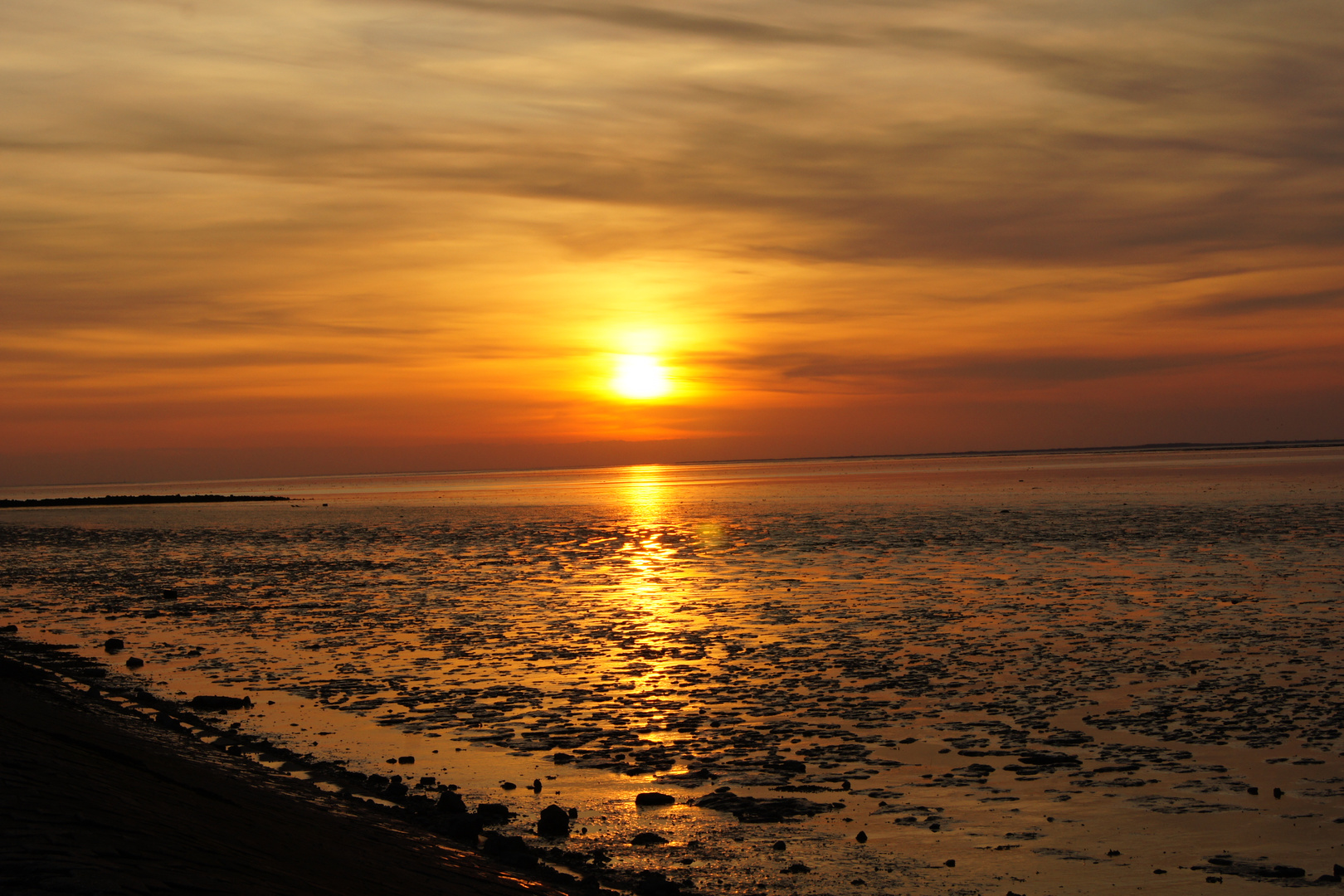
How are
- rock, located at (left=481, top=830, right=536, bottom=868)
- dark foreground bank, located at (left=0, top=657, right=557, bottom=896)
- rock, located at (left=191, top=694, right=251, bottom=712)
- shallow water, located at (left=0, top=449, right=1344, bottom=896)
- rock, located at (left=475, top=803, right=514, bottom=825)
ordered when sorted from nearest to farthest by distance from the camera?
dark foreground bank, located at (left=0, top=657, right=557, bottom=896), rock, located at (left=481, top=830, right=536, bottom=868), shallow water, located at (left=0, top=449, right=1344, bottom=896), rock, located at (left=475, top=803, right=514, bottom=825), rock, located at (left=191, top=694, right=251, bottom=712)

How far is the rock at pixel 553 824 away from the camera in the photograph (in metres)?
9.97

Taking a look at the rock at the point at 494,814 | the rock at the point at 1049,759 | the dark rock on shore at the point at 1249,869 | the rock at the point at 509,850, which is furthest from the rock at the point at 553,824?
the dark rock on shore at the point at 1249,869

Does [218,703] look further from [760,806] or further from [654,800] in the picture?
[760,806]

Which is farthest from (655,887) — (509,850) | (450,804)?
(450,804)

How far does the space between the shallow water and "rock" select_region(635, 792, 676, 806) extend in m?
0.15

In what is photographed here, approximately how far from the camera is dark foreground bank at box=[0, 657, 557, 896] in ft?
22.4

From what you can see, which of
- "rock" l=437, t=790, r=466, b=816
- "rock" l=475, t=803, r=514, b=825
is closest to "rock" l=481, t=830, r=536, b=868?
"rock" l=475, t=803, r=514, b=825

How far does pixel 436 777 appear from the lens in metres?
12.0

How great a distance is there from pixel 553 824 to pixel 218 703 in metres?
7.89

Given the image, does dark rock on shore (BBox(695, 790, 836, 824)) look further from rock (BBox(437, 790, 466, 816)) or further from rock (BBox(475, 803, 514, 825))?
rock (BBox(437, 790, 466, 816))

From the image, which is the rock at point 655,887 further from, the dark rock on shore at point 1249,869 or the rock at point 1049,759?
the rock at point 1049,759

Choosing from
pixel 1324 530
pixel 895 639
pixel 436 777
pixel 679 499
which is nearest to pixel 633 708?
pixel 436 777

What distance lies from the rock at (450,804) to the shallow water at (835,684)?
43cm

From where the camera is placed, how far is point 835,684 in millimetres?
16156
